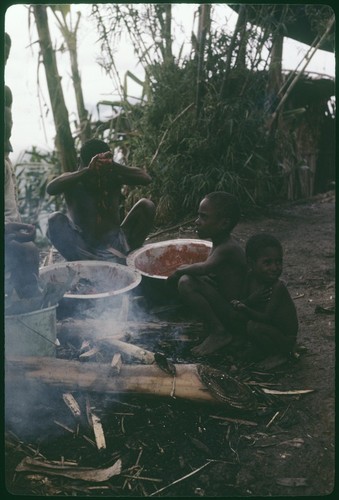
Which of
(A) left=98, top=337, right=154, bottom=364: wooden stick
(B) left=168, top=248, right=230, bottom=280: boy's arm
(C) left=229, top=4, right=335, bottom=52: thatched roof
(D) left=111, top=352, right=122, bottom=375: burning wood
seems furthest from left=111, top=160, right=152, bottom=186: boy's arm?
(C) left=229, top=4, right=335, bottom=52: thatched roof

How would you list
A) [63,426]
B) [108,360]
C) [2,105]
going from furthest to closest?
[108,360] → [63,426] → [2,105]

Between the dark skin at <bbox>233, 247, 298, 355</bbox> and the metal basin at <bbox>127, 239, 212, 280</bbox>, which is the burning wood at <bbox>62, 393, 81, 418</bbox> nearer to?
the dark skin at <bbox>233, 247, 298, 355</bbox>

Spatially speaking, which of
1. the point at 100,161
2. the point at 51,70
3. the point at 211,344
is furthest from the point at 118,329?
the point at 51,70

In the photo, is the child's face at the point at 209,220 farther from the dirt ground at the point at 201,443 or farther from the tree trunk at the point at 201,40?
the tree trunk at the point at 201,40

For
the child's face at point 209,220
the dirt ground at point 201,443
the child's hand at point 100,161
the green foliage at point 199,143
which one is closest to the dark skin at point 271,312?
the dirt ground at point 201,443

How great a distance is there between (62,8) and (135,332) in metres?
4.26

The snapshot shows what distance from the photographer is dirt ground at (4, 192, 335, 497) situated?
2.20m

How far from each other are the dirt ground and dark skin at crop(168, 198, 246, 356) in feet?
0.96

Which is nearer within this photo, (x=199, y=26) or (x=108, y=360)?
(x=108, y=360)

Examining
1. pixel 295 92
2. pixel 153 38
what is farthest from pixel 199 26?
pixel 295 92

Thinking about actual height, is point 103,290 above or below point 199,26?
below

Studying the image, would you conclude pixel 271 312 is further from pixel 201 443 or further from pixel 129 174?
pixel 129 174

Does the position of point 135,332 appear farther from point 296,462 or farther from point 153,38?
point 153,38

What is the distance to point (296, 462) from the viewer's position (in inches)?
91.0
